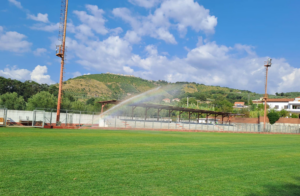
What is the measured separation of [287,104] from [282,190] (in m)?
114

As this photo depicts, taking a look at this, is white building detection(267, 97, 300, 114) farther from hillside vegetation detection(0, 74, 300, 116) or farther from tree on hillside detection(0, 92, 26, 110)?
tree on hillside detection(0, 92, 26, 110)

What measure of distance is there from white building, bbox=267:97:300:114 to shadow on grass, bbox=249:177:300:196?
101607mm

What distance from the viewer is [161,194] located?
16.7 ft

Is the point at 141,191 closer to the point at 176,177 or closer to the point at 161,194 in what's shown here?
the point at 161,194

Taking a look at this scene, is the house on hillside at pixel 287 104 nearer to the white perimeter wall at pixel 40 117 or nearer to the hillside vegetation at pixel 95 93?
the hillside vegetation at pixel 95 93

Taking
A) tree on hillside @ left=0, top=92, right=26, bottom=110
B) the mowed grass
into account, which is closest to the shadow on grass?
the mowed grass

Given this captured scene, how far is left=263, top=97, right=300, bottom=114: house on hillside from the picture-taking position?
311 feet

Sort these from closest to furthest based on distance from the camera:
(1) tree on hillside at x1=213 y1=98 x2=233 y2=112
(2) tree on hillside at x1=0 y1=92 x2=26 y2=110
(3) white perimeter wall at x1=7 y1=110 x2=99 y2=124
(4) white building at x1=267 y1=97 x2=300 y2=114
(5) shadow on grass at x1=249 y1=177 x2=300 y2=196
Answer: (5) shadow on grass at x1=249 y1=177 x2=300 y2=196 → (3) white perimeter wall at x1=7 y1=110 x2=99 y2=124 → (2) tree on hillside at x1=0 y1=92 x2=26 y2=110 → (4) white building at x1=267 y1=97 x2=300 y2=114 → (1) tree on hillside at x1=213 y1=98 x2=233 y2=112

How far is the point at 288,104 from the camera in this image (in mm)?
101500

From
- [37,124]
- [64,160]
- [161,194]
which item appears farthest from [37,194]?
[37,124]

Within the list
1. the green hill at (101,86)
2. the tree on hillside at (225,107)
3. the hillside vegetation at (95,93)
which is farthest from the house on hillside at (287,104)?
the green hill at (101,86)

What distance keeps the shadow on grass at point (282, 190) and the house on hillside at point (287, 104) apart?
102 m

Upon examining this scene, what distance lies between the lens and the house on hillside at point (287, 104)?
311 ft

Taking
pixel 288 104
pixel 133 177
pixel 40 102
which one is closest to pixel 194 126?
pixel 40 102
